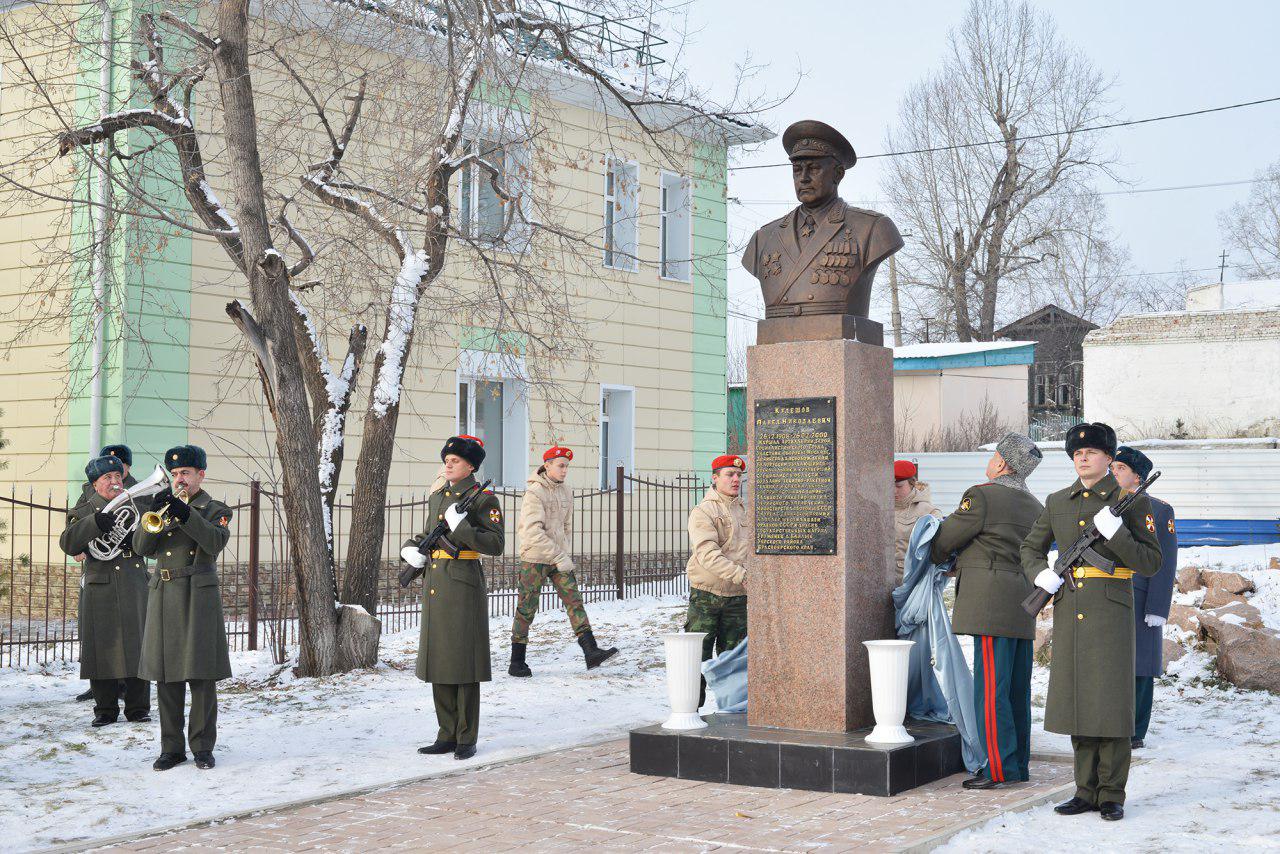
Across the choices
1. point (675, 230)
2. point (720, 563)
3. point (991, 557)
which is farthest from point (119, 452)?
point (675, 230)

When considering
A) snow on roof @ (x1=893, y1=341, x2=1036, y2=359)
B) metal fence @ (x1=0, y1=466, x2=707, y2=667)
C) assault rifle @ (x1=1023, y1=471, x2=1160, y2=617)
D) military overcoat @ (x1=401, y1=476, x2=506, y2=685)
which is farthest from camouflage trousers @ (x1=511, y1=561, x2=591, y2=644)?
snow on roof @ (x1=893, y1=341, x2=1036, y2=359)

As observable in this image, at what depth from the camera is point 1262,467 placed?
19406 mm

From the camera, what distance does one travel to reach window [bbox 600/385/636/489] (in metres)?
20.8

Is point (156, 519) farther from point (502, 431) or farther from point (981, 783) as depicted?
point (502, 431)

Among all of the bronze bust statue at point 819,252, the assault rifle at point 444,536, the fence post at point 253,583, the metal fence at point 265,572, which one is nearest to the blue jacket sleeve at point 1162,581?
the bronze bust statue at point 819,252

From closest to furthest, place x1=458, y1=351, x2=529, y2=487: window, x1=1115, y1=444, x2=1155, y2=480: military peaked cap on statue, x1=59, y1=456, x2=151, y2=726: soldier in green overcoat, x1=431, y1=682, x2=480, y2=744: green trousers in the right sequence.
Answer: x1=1115, y1=444, x2=1155, y2=480: military peaked cap on statue, x1=431, y1=682, x2=480, y2=744: green trousers, x1=59, y1=456, x2=151, y2=726: soldier in green overcoat, x1=458, y1=351, x2=529, y2=487: window

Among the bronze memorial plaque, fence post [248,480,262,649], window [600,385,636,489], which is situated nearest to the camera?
the bronze memorial plaque

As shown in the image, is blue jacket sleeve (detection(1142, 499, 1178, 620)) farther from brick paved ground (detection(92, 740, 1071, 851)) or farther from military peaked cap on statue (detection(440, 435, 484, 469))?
military peaked cap on statue (detection(440, 435, 484, 469))

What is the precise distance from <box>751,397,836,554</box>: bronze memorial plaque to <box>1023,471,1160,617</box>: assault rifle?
3.90 feet

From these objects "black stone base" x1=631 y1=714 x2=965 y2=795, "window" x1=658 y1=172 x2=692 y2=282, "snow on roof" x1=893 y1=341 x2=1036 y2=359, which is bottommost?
"black stone base" x1=631 y1=714 x2=965 y2=795

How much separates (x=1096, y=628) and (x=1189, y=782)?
4.52 ft

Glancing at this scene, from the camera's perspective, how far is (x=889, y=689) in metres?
7.06

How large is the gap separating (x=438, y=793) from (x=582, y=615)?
450cm

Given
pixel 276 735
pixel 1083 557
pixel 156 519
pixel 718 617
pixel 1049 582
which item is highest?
pixel 156 519
